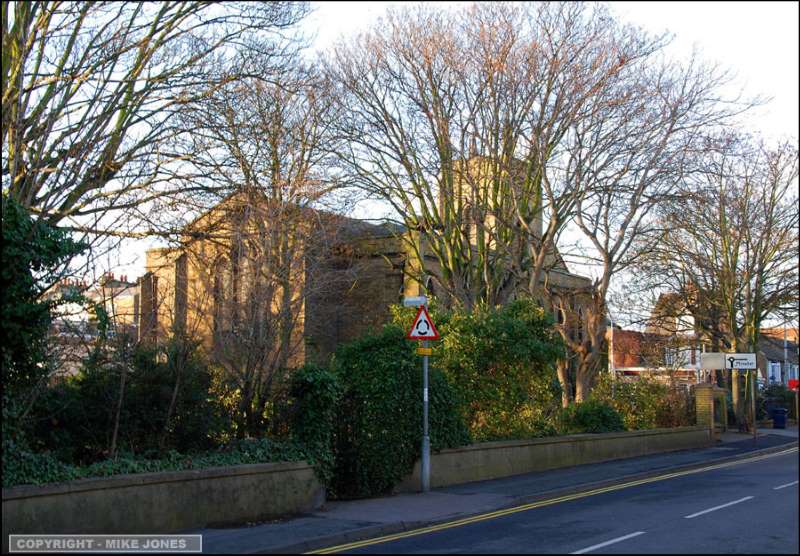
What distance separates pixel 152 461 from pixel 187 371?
1649 mm

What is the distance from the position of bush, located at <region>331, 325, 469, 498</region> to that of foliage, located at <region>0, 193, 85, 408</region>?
5709 millimetres

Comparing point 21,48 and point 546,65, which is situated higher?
point 546,65

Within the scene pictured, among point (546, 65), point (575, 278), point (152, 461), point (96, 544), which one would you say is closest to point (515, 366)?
point (546, 65)

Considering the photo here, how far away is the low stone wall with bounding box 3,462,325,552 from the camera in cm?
1064

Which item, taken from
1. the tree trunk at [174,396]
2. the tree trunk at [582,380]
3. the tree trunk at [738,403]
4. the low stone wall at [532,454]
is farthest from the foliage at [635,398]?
the tree trunk at [174,396]

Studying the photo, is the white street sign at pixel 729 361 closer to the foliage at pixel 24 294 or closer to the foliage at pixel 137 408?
the foliage at pixel 137 408

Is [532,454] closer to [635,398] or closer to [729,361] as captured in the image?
[635,398]

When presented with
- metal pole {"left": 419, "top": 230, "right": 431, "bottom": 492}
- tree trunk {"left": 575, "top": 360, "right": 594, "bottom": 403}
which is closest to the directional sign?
tree trunk {"left": 575, "top": 360, "right": 594, "bottom": 403}

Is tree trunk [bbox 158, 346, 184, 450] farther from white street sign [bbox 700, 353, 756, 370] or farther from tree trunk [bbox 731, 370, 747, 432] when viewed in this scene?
tree trunk [bbox 731, 370, 747, 432]

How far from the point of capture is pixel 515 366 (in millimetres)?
20922

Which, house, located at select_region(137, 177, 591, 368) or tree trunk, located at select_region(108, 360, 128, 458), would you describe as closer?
tree trunk, located at select_region(108, 360, 128, 458)

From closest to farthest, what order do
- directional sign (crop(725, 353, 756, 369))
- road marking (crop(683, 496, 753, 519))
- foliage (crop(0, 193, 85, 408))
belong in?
foliage (crop(0, 193, 85, 408))
road marking (crop(683, 496, 753, 519))
directional sign (crop(725, 353, 756, 369))

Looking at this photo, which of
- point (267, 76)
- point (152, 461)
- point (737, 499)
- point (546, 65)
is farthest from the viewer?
point (546, 65)

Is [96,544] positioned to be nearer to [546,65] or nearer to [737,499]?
[737,499]
